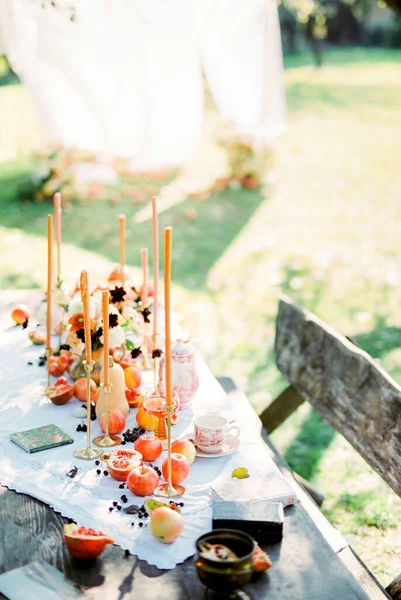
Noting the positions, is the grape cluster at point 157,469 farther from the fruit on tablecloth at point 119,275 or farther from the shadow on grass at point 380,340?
the shadow on grass at point 380,340

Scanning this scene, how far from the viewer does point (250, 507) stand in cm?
206

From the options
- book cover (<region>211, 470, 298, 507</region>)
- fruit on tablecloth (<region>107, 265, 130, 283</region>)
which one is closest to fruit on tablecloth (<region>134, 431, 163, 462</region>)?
book cover (<region>211, 470, 298, 507</region>)

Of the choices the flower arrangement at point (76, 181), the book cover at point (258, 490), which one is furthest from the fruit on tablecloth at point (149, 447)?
the flower arrangement at point (76, 181)

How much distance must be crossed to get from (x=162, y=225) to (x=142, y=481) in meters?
7.01

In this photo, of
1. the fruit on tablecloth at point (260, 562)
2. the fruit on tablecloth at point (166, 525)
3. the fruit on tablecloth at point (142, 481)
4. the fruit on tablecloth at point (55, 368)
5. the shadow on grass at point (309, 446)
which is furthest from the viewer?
the shadow on grass at point (309, 446)

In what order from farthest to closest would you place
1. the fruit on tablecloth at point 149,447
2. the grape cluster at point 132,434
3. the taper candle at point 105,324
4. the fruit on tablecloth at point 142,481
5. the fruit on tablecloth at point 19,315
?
the fruit on tablecloth at point 19,315, the grape cluster at point 132,434, the fruit on tablecloth at point 149,447, the taper candle at point 105,324, the fruit on tablecloth at point 142,481

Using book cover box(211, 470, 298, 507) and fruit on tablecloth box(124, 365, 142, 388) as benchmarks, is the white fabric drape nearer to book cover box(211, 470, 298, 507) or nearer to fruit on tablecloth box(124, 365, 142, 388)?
fruit on tablecloth box(124, 365, 142, 388)

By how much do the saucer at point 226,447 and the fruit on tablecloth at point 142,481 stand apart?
0.28m

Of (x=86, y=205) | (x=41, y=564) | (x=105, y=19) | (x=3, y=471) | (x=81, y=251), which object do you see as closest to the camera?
(x=41, y=564)

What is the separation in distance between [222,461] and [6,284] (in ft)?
16.9

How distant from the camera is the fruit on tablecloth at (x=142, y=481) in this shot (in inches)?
87.0

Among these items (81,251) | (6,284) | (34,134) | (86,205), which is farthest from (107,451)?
(34,134)

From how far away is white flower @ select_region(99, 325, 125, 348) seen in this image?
2812 millimetres

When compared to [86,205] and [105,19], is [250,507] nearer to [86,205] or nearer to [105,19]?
[105,19]
